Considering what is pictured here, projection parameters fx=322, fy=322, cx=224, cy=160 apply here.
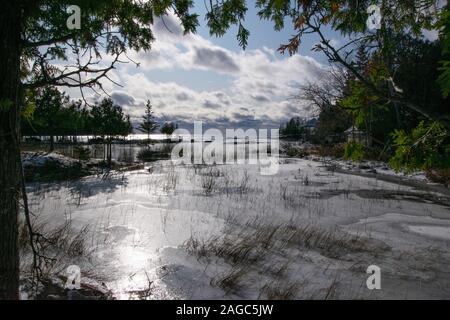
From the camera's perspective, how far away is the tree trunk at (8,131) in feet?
7.78

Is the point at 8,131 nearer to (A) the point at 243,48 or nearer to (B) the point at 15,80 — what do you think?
(B) the point at 15,80

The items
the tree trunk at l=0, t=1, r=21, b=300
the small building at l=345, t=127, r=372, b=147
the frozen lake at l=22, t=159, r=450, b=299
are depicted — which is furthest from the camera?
the small building at l=345, t=127, r=372, b=147

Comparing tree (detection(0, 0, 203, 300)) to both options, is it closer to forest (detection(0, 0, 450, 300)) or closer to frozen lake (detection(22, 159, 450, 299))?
forest (detection(0, 0, 450, 300))

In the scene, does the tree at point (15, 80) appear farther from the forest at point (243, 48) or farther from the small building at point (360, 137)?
the small building at point (360, 137)

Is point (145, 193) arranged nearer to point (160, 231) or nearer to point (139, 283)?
point (160, 231)

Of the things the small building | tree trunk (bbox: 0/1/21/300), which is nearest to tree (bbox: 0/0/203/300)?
tree trunk (bbox: 0/1/21/300)

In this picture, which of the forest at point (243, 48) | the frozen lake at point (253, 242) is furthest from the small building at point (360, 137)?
the frozen lake at point (253, 242)

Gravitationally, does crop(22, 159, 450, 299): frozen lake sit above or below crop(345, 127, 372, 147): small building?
below

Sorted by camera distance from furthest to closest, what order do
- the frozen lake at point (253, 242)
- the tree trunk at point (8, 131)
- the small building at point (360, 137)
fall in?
1. the small building at point (360, 137)
2. the frozen lake at point (253, 242)
3. the tree trunk at point (8, 131)

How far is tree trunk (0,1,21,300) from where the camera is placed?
237 centimetres

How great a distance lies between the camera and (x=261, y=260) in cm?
473
